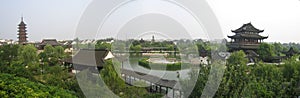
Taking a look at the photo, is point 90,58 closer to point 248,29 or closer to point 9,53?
point 9,53

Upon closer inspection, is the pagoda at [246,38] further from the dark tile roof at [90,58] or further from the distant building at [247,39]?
the dark tile roof at [90,58]

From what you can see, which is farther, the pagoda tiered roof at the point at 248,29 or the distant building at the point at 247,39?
the pagoda tiered roof at the point at 248,29

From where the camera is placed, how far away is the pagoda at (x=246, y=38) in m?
23.9

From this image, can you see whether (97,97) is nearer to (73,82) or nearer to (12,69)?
(73,82)

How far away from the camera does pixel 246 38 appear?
24297mm

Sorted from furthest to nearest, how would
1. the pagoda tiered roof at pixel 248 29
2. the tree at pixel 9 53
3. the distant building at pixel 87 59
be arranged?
the pagoda tiered roof at pixel 248 29, the tree at pixel 9 53, the distant building at pixel 87 59

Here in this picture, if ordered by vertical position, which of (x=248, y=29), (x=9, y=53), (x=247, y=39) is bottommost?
(x=9, y=53)

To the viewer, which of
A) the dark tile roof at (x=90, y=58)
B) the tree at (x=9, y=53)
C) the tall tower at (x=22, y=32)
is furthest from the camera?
the tall tower at (x=22, y=32)

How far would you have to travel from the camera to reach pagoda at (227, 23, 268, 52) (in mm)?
23864

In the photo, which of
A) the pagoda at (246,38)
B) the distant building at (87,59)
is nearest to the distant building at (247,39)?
the pagoda at (246,38)

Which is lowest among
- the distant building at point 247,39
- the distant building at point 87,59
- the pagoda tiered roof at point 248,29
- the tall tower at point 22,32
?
the distant building at point 87,59

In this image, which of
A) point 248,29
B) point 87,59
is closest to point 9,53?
point 87,59

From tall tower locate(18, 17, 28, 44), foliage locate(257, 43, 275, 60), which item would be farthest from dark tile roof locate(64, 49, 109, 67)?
tall tower locate(18, 17, 28, 44)

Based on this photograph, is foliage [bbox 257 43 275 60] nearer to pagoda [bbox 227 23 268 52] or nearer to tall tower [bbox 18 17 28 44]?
pagoda [bbox 227 23 268 52]
